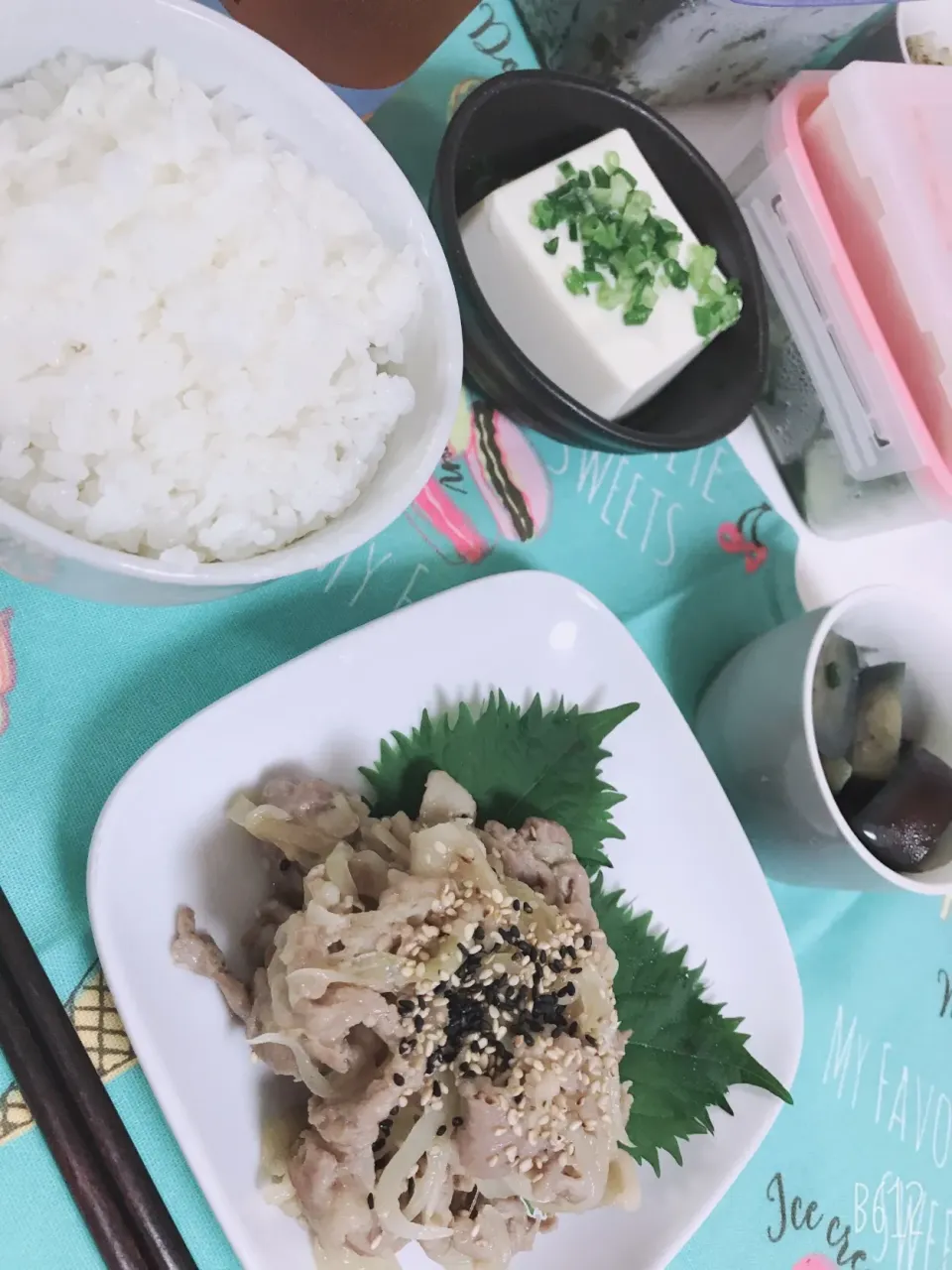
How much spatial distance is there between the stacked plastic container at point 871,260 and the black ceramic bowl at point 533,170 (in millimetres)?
87

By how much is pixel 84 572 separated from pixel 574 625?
0.68m

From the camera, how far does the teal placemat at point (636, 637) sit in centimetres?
108

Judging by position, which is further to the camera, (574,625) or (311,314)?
(574,625)

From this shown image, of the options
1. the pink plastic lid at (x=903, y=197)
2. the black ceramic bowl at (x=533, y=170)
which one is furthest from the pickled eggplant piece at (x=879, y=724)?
the black ceramic bowl at (x=533, y=170)

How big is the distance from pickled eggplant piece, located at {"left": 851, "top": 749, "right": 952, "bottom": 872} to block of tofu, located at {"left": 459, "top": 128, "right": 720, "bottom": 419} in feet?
2.24

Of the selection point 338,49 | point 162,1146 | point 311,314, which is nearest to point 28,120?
point 311,314

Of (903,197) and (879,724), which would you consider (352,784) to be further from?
(903,197)

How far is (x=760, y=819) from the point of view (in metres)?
1.46

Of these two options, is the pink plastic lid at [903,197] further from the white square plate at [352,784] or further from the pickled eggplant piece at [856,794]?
the white square plate at [352,784]

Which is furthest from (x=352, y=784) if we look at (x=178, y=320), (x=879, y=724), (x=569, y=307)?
(x=879, y=724)

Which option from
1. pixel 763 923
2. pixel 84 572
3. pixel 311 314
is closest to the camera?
pixel 84 572

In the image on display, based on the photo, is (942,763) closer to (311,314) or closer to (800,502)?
(800,502)

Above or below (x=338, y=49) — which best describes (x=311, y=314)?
below

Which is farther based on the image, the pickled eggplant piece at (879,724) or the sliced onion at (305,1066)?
the pickled eggplant piece at (879,724)
